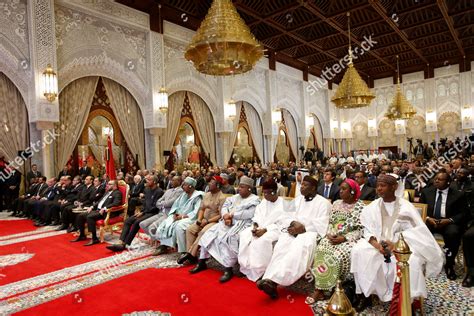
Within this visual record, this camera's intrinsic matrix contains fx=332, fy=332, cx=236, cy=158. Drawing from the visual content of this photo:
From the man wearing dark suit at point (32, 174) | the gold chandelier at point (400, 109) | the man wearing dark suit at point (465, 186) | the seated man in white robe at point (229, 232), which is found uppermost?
the gold chandelier at point (400, 109)

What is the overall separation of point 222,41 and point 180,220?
9.45ft

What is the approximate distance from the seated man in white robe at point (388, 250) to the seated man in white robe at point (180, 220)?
2373mm

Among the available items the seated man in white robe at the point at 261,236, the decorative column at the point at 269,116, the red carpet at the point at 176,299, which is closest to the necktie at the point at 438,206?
the seated man in white robe at the point at 261,236

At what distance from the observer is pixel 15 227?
23.1 feet

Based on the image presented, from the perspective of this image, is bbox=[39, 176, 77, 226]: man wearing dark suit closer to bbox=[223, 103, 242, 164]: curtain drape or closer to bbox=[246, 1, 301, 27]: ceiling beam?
bbox=[223, 103, 242, 164]: curtain drape

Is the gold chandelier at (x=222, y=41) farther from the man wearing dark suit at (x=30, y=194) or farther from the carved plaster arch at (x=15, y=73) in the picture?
the man wearing dark suit at (x=30, y=194)

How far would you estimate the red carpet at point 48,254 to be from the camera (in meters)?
4.28

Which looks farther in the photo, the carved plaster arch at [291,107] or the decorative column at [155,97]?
the carved plaster arch at [291,107]

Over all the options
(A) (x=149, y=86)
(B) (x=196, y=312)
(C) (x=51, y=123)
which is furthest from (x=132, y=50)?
(B) (x=196, y=312)

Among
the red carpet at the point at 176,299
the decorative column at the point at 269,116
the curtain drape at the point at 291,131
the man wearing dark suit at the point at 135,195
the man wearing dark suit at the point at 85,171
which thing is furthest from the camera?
the curtain drape at the point at 291,131

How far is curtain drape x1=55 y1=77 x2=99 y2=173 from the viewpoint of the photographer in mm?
8703

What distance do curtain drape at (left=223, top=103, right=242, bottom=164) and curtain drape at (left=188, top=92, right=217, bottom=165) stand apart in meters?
0.44

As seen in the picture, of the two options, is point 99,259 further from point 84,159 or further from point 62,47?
point 62,47

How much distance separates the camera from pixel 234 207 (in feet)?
14.0
